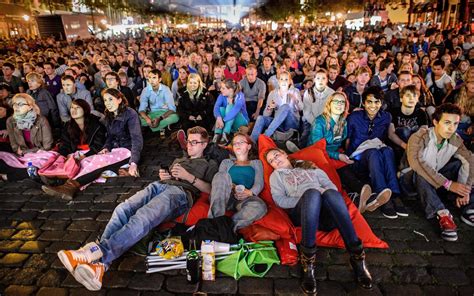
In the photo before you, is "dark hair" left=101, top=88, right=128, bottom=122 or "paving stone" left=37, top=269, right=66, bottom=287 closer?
"paving stone" left=37, top=269, right=66, bottom=287

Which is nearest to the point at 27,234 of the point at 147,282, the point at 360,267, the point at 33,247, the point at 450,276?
the point at 33,247

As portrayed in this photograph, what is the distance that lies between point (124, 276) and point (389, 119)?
4.48 meters

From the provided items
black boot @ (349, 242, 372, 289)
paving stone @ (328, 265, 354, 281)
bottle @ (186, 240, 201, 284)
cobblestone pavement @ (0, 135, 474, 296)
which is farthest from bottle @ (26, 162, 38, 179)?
black boot @ (349, 242, 372, 289)

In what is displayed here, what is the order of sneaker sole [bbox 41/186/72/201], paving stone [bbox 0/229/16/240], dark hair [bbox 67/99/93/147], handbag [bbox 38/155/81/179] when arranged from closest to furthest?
paving stone [bbox 0/229/16/240] → sneaker sole [bbox 41/186/72/201] → handbag [bbox 38/155/81/179] → dark hair [bbox 67/99/93/147]

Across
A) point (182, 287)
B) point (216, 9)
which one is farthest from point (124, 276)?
point (216, 9)

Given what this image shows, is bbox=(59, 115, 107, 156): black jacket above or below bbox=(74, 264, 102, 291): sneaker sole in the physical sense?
above

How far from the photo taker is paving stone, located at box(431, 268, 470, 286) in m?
3.24

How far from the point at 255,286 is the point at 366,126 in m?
3.21

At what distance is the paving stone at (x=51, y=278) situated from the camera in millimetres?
3342

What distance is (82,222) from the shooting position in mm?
4449

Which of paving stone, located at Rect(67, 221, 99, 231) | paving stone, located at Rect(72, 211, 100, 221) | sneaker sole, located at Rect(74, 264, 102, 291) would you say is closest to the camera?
sneaker sole, located at Rect(74, 264, 102, 291)

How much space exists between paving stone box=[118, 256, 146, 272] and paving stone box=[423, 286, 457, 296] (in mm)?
2892

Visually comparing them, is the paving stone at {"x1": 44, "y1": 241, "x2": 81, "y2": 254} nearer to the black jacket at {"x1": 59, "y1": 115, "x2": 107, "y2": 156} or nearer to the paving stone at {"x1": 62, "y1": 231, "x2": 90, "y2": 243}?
the paving stone at {"x1": 62, "y1": 231, "x2": 90, "y2": 243}

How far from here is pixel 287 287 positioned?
127 inches
